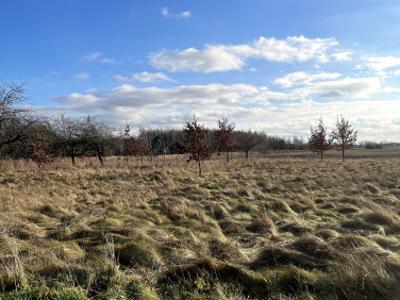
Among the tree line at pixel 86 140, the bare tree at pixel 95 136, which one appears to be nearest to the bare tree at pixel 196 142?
the tree line at pixel 86 140

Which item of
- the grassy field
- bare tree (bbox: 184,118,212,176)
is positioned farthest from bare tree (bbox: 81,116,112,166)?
the grassy field

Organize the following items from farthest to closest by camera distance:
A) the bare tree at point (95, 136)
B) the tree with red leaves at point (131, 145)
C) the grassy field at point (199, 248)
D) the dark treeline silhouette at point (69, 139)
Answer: the bare tree at point (95, 136)
the tree with red leaves at point (131, 145)
the dark treeline silhouette at point (69, 139)
the grassy field at point (199, 248)

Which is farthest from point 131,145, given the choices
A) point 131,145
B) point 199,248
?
point 199,248

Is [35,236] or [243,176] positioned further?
[243,176]

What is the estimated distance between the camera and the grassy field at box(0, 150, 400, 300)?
5.12 meters

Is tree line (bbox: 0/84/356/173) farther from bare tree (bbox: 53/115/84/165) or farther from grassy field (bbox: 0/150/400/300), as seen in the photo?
→ grassy field (bbox: 0/150/400/300)

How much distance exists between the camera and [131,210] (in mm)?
11281

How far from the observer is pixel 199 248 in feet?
24.3

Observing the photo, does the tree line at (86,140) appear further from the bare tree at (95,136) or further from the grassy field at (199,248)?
the grassy field at (199,248)

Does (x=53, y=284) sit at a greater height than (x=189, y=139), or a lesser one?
lesser

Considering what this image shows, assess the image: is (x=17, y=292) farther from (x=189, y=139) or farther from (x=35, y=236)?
(x=189, y=139)

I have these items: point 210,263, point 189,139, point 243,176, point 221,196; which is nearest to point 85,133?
point 189,139

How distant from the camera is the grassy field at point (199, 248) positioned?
16.8 feet

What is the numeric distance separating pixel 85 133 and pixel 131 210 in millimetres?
33710
